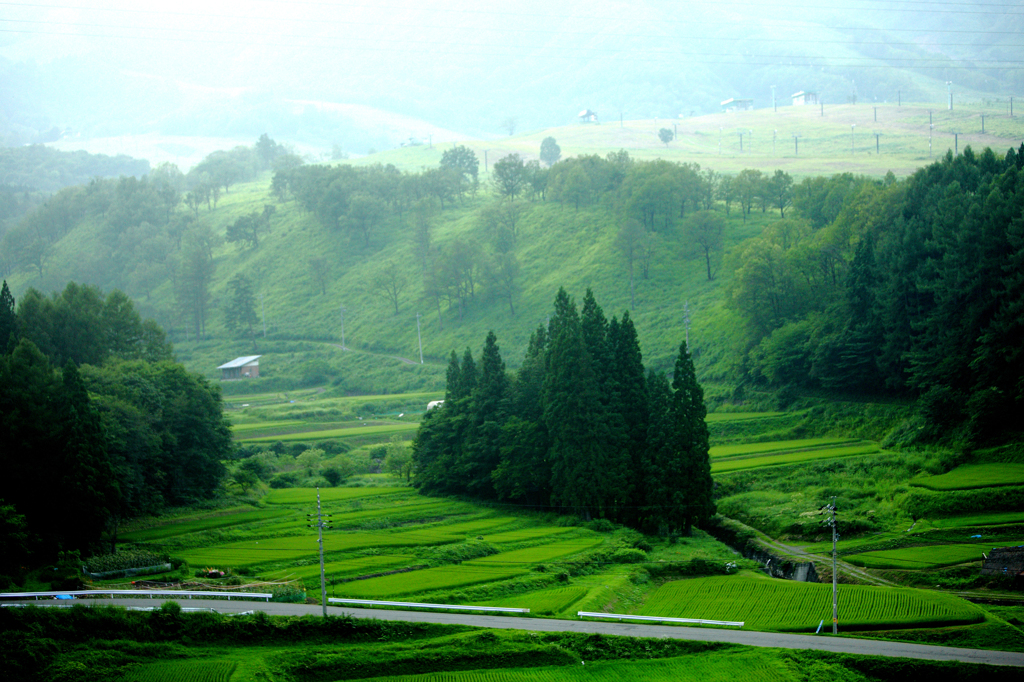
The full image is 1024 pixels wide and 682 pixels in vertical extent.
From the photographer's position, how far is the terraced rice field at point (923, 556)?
37.7m

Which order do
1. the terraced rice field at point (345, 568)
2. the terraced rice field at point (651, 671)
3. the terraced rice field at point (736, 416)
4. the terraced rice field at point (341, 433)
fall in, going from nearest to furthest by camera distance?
the terraced rice field at point (651, 671), the terraced rice field at point (345, 568), the terraced rice field at point (736, 416), the terraced rice field at point (341, 433)

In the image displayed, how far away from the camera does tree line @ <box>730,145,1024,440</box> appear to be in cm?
5394

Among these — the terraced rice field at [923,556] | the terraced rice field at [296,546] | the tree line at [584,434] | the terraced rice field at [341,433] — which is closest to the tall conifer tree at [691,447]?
the tree line at [584,434]

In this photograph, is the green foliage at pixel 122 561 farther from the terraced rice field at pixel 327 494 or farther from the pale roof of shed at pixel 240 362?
the pale roof of shed at pixel 240 362

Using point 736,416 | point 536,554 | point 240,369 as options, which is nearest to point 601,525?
point 536,554

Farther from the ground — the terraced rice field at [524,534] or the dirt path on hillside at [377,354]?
the dirt path on hillside at [377,354]

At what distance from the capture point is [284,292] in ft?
418

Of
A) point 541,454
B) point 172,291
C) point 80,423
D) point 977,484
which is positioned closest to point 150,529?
point 80,423

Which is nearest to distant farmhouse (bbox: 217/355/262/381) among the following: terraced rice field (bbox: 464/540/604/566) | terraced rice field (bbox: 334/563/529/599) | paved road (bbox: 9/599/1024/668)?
terraced rice field (bbox: 464/540/604/566)

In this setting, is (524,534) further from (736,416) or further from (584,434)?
(736,416)

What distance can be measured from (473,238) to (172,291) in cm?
5530

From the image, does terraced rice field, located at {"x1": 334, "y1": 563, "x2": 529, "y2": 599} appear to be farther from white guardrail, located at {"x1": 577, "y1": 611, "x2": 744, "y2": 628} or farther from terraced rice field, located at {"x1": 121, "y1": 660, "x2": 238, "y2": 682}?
terraced rice field, located at {"x1": 121, "y1": 660, "x2": 238, "y2": 682}

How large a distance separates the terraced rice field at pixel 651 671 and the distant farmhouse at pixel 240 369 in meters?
83.0

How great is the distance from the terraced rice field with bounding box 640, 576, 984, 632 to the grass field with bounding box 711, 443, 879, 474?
779 inches
